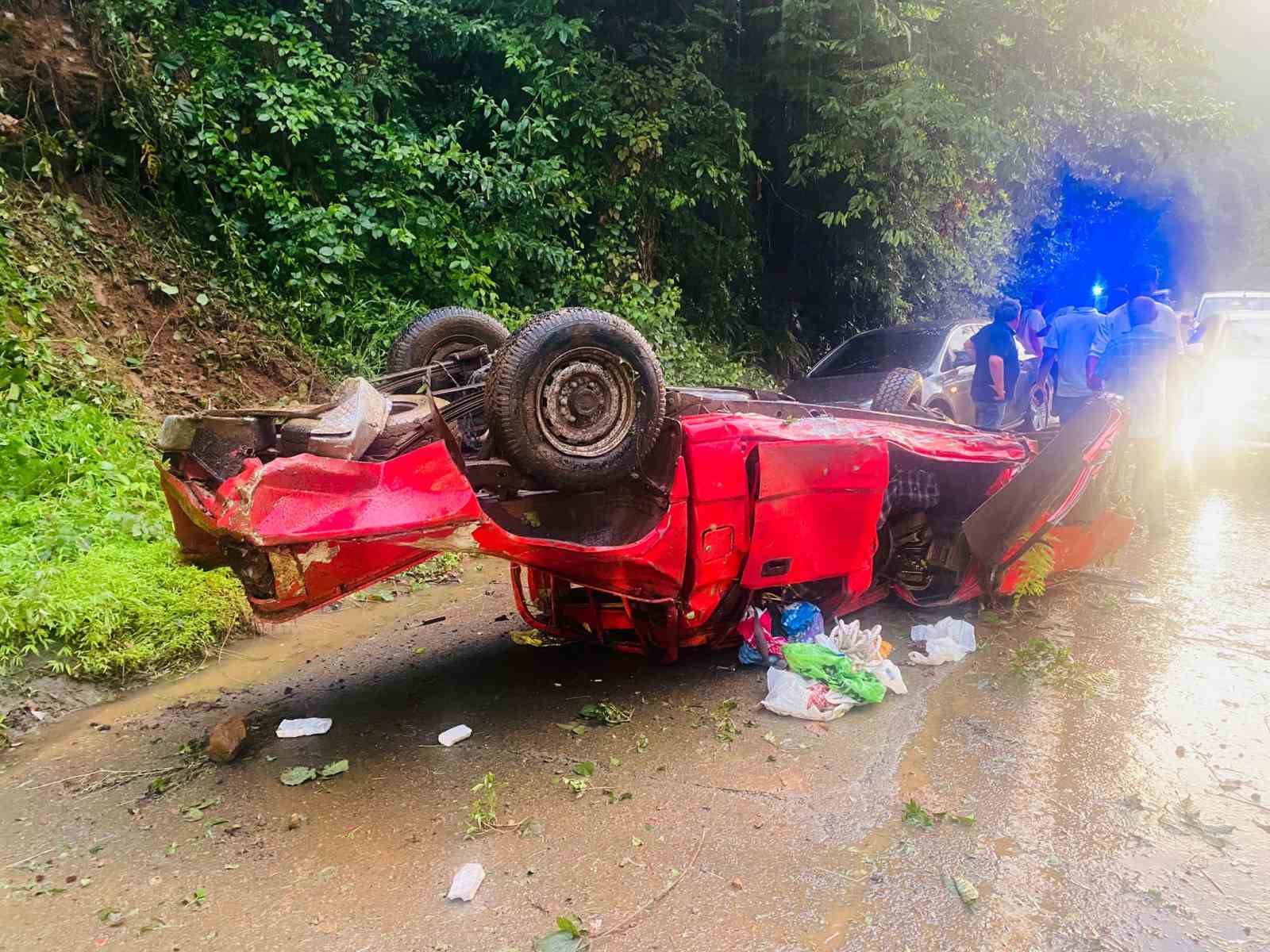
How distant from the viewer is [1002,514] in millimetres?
4531

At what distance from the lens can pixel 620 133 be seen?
9.23 m

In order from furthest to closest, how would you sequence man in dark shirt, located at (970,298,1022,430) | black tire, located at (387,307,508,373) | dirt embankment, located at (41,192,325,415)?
man in dark shirt, located at (970,298,1022,430) < dirt embankment, located at (41,192,325,415) < black tire, located at (387,307,508,373)

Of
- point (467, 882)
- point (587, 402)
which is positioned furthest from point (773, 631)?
point (467, 882)

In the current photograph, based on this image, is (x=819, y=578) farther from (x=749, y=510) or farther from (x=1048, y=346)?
(x=1048, y=346)

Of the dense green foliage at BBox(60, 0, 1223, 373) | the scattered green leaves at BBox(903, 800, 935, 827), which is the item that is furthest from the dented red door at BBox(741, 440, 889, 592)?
the dense green foliage at BBox(60, 0, 1223, 373)

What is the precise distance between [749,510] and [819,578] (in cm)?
68

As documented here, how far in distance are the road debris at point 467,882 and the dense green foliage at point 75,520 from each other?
8.00ft

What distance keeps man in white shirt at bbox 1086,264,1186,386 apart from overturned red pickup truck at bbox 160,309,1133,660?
253cm

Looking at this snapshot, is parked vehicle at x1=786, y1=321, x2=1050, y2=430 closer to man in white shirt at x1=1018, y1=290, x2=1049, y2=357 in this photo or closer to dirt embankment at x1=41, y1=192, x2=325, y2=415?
man in white shirt at x1=1018, y1=290, x2=1049, y2=357

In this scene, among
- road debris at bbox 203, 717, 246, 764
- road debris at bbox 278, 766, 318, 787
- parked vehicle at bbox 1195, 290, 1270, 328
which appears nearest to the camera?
road debris at bbox 278, 766, 318, 787

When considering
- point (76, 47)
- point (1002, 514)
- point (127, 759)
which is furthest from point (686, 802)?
point (76, 47)

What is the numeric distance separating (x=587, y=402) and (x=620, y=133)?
22.6ft

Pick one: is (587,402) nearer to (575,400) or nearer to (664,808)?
(575,400)

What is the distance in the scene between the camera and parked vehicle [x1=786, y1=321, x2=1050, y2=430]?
8.16 m
